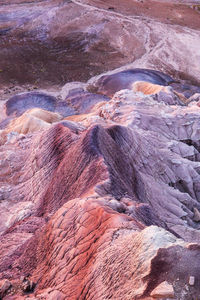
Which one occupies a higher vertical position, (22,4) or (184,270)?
(22,4)

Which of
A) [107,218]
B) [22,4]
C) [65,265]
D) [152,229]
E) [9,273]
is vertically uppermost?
[22,4]

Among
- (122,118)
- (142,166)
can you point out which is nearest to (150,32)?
(122,118)

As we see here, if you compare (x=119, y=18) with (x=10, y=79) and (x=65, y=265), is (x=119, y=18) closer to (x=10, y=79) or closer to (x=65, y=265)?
(x=10, y=79)

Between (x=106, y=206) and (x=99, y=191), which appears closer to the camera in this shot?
(x=106, y=206)

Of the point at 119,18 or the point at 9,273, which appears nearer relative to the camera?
the point at 9,273

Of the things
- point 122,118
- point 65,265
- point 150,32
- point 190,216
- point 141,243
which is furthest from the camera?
point 150,32

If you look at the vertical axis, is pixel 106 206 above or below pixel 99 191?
above

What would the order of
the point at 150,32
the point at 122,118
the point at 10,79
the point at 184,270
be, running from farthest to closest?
the point at 150,32, the point at 10,79, the point at 122,118, the point at 184,270
